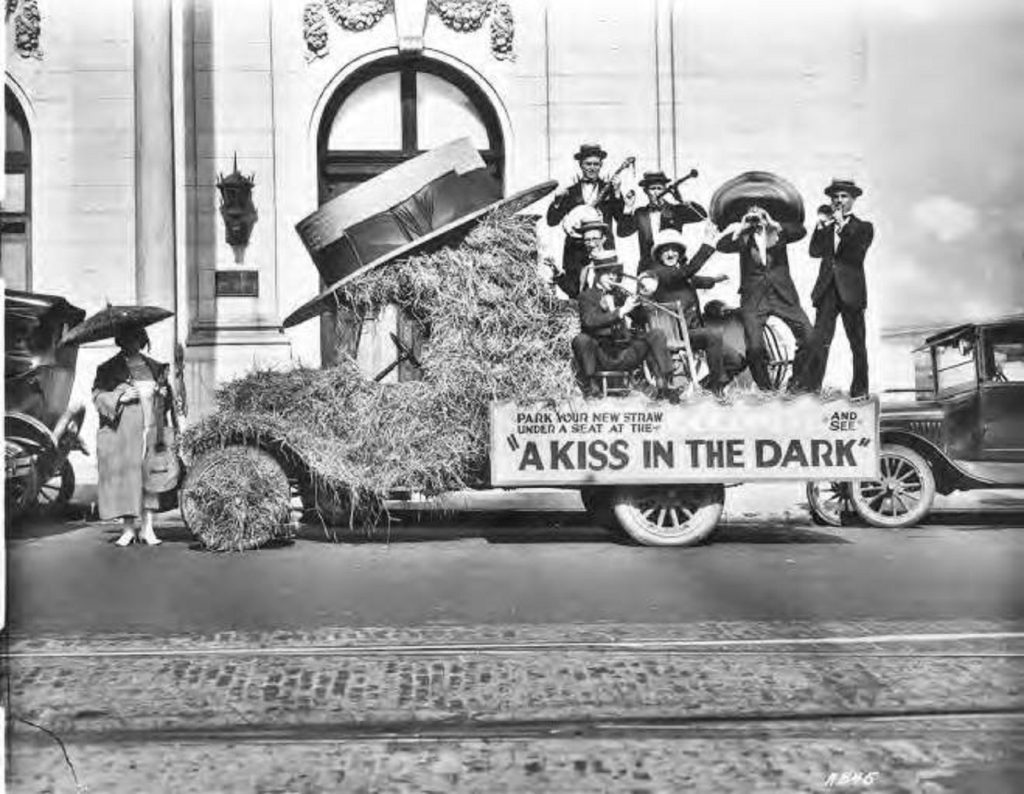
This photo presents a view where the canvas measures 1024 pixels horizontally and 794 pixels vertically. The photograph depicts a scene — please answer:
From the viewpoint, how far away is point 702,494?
27.3 ft

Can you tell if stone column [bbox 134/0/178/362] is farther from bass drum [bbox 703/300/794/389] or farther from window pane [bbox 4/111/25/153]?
bass drum [bbox 703/300/794/389]

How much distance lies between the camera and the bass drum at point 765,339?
8195 millimetres

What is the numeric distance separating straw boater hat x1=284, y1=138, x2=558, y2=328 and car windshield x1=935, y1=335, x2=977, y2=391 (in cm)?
259

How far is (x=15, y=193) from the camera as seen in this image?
7.62 meters

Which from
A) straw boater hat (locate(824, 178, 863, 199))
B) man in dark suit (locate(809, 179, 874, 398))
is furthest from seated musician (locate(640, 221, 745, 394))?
straw boater hat (locate(824, 178, 863, 199))

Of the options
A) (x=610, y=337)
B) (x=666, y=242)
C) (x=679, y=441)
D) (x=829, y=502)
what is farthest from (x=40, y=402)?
(x=829, y=502)

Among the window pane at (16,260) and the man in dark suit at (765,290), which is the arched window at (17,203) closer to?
the window pane at (16,260)

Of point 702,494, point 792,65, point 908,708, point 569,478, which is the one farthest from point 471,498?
point 908,708

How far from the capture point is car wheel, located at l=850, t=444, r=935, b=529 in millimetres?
8992

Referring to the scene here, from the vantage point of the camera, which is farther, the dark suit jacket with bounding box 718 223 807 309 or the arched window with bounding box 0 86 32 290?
the dark suit jacket with bounding box 718 223 807 309

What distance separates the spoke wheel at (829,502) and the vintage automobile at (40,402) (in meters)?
4.79

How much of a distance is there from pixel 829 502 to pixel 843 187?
2187mm

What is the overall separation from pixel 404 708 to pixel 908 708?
1.85 meters

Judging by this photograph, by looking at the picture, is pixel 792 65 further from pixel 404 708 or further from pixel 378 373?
pixel 404 708
